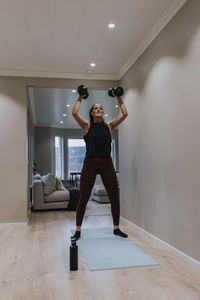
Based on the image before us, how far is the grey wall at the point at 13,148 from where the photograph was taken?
13.9ft

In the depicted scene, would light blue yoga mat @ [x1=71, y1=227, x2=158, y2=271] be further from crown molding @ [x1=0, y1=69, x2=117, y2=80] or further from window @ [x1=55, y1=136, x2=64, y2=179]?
window @ [x1=55, y1=136, x2=64, y2=179]

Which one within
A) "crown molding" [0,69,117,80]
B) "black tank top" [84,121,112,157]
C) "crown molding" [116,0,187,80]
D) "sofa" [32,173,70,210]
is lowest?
"sofa" [32,173,70,210]

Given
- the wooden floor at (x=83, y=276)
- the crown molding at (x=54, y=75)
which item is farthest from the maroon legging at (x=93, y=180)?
the crown molding at (x=54, y=75)

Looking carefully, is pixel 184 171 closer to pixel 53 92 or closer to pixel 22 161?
pixel 22 161

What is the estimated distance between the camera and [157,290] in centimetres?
187

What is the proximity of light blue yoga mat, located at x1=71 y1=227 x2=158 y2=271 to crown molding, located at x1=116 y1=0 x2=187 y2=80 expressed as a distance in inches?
91.8

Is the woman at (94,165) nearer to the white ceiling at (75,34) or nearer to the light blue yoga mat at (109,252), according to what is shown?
the light blue yoga mat at (109,252)

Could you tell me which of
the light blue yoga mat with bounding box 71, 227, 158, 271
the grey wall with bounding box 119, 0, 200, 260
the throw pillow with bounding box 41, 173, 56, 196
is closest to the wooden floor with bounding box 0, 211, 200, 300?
the light blue yoga mat with bounding box 71, 227, 158, 271

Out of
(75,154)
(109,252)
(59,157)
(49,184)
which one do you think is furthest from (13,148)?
(75,154)

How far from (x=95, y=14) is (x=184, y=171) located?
5.96 ft

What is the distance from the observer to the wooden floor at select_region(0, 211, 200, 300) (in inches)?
72.0

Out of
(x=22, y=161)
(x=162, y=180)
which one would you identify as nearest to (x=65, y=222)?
(x=22, y=161)

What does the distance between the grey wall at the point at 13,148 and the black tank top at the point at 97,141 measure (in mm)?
1501

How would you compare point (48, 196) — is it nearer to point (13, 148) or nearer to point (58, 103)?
point (13, 148)
